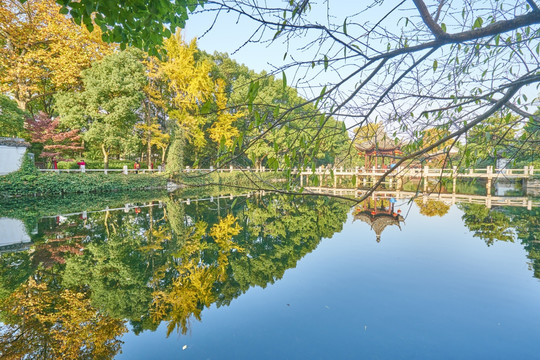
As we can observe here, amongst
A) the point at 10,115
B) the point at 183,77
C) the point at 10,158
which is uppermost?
the point at 183,77

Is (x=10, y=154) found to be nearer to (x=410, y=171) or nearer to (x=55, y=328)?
(x=55, y=328)

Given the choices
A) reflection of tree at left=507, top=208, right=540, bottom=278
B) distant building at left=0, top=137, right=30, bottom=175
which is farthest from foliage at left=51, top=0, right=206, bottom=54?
distant building at left=0, top=137, right=30, bottom=175

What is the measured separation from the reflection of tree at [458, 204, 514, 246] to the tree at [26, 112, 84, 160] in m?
20.8

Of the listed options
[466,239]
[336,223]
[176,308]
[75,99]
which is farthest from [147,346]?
[75,99]

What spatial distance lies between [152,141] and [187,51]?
21.8 ft

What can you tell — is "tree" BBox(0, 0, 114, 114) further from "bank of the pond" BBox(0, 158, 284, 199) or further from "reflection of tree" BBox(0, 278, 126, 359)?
"reflection of tree" BBox(0, 278, 126, 359)

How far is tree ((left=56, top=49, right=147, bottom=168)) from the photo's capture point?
16703 mm

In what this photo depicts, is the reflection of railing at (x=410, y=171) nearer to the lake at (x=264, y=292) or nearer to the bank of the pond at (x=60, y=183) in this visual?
the lake at (x=264, y=292)

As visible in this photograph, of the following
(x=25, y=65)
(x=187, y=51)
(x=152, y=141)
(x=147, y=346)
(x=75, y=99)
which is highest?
(x=187, y=51)

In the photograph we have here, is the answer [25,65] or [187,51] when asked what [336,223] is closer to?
[187,51]

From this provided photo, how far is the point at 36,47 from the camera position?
17625 millimetres

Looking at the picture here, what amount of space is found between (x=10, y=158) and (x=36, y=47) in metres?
10.1

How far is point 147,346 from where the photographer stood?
110 inches

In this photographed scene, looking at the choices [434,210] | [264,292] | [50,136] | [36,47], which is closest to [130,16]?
[264,292]
